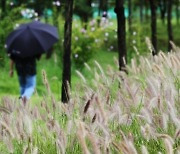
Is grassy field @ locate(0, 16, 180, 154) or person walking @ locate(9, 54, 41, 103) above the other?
grassy field @ locate(0, 16, 180, 154)

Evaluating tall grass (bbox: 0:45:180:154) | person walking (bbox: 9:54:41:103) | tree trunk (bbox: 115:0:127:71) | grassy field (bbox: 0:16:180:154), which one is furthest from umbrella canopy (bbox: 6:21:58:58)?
tall grass (bbox: 0:45:180:154)

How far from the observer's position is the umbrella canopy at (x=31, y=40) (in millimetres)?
10391

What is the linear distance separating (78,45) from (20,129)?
Answer: 1353 centimetres

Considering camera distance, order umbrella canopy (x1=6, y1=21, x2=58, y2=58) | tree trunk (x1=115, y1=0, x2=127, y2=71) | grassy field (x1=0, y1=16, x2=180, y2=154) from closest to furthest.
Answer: grassy field (x1=0, y1=16, x2=180, y2=154), tree trunk (x1=115, y1=0, x2=127, y2=71), umbrella canopy (x1=6, y1=21, x2=58, y2=58)

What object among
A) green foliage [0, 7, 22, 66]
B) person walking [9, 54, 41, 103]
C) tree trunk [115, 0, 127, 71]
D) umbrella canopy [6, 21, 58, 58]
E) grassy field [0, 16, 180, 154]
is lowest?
green foliage [0, 7, 22, 66]

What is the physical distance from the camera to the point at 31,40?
10.5m

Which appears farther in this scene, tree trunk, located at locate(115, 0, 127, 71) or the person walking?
the person walking

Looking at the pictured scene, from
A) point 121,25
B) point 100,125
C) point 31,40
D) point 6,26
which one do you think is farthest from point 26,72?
point 6,26

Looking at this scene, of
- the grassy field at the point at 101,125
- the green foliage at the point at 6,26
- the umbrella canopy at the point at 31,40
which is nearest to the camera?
the grassy field at the point at 101,125

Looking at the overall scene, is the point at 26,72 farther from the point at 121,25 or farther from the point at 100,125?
the point at 100,125

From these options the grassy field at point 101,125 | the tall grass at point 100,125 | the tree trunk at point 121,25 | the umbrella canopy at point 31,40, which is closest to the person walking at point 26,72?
the umbrella canopy at point 31,40

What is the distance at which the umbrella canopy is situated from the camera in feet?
34.1

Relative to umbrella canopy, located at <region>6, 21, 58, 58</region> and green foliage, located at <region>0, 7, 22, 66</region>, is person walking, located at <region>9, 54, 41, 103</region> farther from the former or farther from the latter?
green foliage, located at <region>0, 7, 22, 66</region>

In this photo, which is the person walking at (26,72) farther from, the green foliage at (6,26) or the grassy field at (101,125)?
the green foliage at (6,26)
